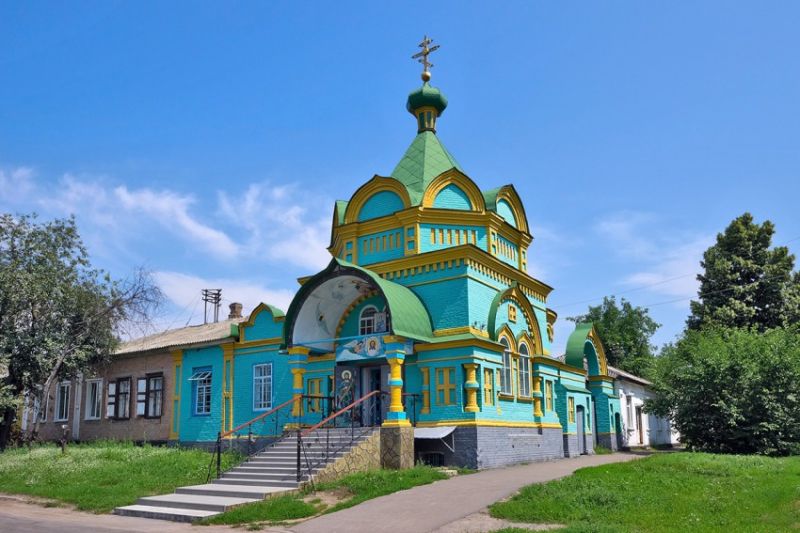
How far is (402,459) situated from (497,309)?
4.78 meters

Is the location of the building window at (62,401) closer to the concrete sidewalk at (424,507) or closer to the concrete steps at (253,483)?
the concrete steps at (253,483)

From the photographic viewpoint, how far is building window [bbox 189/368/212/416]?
2183 centimetres

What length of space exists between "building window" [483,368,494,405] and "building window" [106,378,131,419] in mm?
13082

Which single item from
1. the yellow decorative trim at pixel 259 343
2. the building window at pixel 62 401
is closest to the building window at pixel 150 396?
the yellow decorative trim at pixel 259 343

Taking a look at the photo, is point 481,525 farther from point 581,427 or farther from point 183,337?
point 183,337

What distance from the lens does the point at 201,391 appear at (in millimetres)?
22078

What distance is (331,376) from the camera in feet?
62.0

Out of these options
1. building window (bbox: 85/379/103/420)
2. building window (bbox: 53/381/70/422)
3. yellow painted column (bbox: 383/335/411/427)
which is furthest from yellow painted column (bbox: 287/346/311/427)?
building window (bbox: 53/381/70/422)

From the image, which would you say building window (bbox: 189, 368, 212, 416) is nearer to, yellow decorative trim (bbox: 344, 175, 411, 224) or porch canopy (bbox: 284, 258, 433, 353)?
porch canopy (bbox: 284, 258, 433, 353)

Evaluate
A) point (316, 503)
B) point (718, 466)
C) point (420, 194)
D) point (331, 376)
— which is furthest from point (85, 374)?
point (718, 466)

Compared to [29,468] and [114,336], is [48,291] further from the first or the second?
[29,468]

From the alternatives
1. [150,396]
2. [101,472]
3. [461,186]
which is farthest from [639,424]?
[101,472]

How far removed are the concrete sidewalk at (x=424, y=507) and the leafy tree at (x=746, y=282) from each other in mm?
19016

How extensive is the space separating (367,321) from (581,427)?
8.88m
